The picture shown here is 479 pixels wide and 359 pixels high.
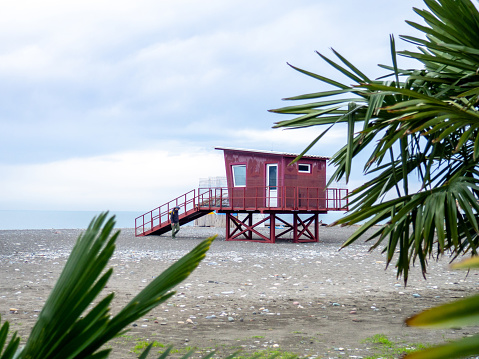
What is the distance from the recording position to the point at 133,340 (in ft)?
24.1

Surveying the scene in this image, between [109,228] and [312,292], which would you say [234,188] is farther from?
[109,228]

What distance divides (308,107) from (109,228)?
533cm

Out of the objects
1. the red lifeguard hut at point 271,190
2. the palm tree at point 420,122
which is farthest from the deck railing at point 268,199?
the palm tree at point 420,122

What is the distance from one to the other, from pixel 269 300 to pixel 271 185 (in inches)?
606

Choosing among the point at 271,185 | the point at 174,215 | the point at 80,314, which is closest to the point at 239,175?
the point at 271,185

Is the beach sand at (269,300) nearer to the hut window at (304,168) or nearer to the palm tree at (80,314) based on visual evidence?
the palm tree at (80,314)

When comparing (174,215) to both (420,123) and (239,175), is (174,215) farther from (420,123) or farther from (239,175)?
(420,123)

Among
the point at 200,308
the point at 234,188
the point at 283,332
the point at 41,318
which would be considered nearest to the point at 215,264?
the point at 200,308

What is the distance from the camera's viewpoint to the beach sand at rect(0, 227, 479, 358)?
738cm

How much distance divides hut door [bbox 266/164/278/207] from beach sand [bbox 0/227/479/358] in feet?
20.6

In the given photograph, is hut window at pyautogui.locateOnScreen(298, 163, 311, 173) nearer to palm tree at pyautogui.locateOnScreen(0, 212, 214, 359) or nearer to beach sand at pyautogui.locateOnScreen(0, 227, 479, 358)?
beach sand at pyautogui.locateOnScreen(0, 227, 479, 358)

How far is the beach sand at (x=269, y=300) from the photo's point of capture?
738 centimetres

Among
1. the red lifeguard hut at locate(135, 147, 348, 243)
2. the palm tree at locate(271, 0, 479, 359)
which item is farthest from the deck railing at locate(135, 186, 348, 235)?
the palm tree at locate(271, 0, 479, 359)

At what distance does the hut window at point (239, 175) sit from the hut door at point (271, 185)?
1380 millimetres
